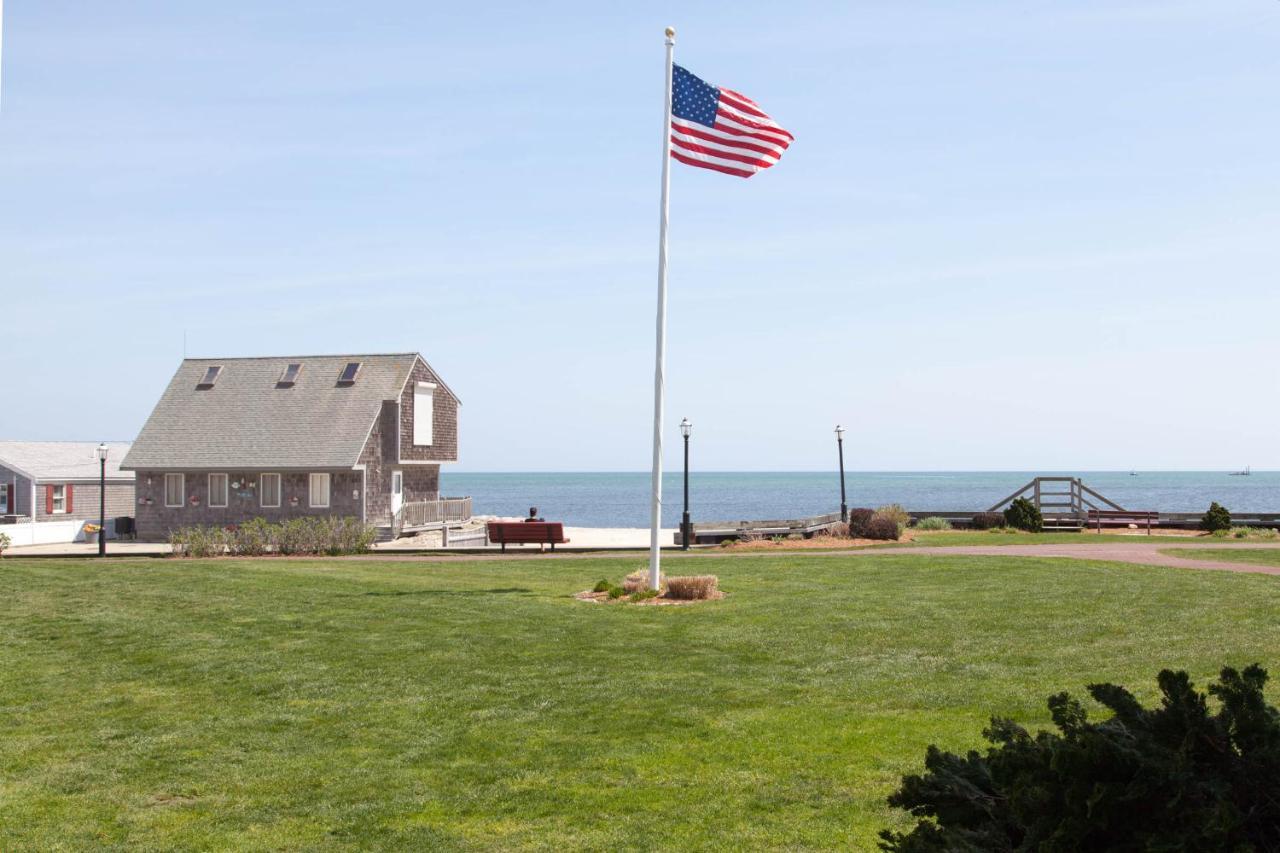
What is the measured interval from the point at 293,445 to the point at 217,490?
4.12m

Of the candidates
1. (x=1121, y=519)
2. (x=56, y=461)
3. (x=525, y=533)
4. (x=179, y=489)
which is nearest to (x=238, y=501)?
(x=179, y=489)

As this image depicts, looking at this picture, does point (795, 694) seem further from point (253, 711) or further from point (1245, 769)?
point (1245, 769)

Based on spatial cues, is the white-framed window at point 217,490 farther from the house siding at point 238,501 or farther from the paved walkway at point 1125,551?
the paved walkway at point 1125,551

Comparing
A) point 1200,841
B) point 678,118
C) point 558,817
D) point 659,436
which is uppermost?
point 678,118

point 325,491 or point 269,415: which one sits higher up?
point 269,415

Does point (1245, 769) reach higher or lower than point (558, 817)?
higher

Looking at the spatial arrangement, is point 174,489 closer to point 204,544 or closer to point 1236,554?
point 204,544

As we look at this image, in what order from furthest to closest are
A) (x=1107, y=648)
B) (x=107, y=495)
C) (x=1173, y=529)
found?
1. (x=107, y=495)
2. (x=1173, y=529)
3. (x=1107, y=648)

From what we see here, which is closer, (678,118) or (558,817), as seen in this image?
(558,817)

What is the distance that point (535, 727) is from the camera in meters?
10.5

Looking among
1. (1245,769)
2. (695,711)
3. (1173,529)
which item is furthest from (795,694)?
(1173,529)

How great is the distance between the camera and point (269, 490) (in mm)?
47875

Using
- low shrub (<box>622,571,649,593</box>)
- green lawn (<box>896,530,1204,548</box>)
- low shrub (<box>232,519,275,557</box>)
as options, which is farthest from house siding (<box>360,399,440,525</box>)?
low shrub (<box>622,571,649,593</box>)

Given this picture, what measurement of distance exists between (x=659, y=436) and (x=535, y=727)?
10.4m
